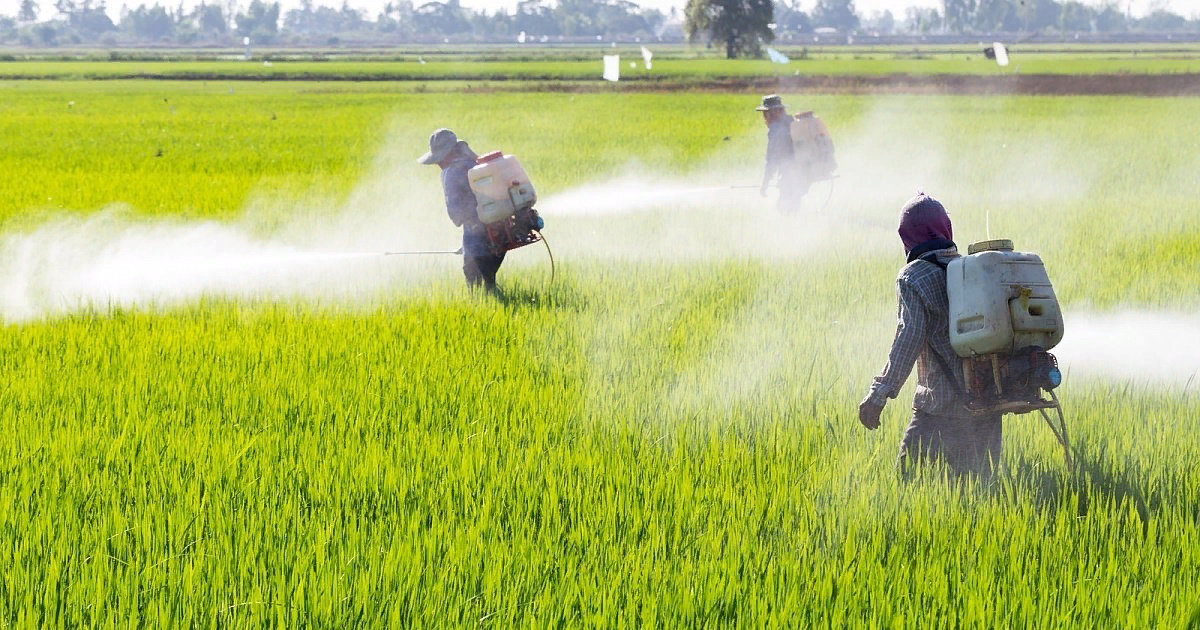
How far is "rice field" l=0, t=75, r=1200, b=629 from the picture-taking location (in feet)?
11.7

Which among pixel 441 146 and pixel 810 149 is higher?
pixel 441 146

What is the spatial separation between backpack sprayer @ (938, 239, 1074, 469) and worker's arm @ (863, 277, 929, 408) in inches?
6.8

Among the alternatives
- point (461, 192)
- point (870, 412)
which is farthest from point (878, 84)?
point (870, 412)

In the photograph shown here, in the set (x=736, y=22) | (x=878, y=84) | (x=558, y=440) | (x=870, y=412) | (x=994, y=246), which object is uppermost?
(x=736, y=22)

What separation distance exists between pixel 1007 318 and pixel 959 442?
0.68m

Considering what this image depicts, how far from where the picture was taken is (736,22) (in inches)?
3334

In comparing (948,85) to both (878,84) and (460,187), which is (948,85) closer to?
(878,84)

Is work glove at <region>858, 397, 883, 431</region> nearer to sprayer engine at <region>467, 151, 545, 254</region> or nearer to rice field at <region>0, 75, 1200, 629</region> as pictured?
rice field at <region>0, 75, 1200, 629</region>

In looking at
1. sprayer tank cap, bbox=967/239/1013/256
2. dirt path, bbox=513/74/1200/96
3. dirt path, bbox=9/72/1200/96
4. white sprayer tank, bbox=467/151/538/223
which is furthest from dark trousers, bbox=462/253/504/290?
dirt path, bbox=9/72/1200/96

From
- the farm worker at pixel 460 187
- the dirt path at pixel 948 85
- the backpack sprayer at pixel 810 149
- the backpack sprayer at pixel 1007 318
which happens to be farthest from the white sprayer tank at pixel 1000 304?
the dirt path at pixel 948 85

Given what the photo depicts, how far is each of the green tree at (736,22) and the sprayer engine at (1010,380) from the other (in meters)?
81.2

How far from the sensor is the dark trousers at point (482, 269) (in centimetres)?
877

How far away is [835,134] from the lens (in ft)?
87.9

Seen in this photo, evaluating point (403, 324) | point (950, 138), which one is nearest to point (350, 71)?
point (950, 138)
